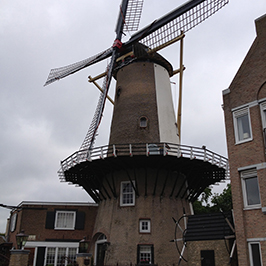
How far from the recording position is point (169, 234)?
17953mm

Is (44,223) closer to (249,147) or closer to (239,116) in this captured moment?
(239,116)

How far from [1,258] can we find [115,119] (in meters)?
12.2

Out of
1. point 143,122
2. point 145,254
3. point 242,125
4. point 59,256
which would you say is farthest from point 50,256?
point 242,125

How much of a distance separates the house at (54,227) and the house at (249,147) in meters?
13.6

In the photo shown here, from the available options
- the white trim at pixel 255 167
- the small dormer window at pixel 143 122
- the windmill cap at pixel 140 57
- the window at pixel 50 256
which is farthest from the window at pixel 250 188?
the window at pixel 50 256

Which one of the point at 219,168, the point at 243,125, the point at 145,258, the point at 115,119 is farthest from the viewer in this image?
the point at 115,119

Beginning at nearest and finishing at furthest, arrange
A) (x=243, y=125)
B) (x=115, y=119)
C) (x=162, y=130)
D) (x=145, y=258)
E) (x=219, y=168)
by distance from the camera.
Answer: (x=243, y=125) < (x=145, y=258) < (x=219, y=168) < (x=162, y=130) < (x=115, y=119)

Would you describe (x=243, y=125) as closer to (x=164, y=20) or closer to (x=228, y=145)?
(x=228, y=145)

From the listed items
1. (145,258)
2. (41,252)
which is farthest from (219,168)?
(41,252)

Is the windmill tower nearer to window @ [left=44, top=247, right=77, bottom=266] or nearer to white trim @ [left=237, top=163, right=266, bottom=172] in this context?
window @ [left=44, top=247, right=77, bottom=266]

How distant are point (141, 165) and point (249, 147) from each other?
8383 millimetres

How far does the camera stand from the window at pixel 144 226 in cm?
1795

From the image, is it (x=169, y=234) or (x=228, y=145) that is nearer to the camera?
(x=228, y=145)

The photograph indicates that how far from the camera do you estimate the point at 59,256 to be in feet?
69.5
